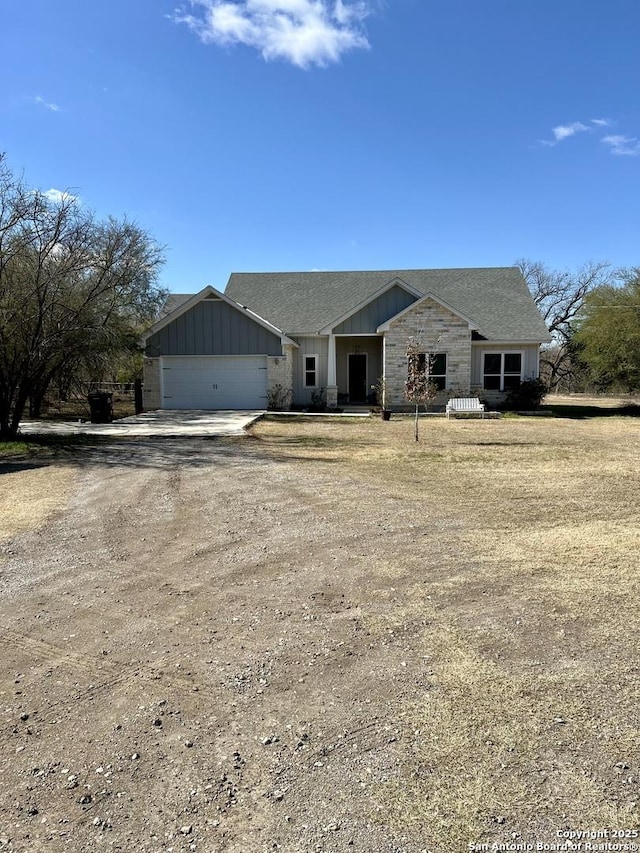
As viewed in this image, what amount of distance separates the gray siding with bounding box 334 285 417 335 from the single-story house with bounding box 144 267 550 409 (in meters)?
0.04

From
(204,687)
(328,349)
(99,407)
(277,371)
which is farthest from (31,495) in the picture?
(328,349)

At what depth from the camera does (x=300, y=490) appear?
819 centimetres

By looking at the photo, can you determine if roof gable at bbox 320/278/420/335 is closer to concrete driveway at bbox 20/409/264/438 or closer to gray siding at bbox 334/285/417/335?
gray siding at bbox 334/285/417/335

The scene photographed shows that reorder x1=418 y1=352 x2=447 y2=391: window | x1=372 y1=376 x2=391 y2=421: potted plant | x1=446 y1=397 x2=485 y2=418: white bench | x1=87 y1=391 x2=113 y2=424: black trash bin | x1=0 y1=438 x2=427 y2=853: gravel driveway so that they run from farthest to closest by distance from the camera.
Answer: x1=418 y1=352 x2=447 y2=391: window < x1=446 y1=397 x2=485 y2=418: white bench < x1=372 y1=376 x2=391 y2=421: potted plant < x1=87 y1=391 x2=113 y2=424: black trash bin < x1=0 y1=438 x2=427 y2=853: gravel driveway

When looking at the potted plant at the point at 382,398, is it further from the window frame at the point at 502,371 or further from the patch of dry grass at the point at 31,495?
the patch of dry grass at the point at 31,495

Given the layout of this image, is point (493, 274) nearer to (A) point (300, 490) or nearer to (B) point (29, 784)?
(A) point (300, 490)

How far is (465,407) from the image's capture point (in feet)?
67.8

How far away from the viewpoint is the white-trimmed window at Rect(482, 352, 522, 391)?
2339 centimetres

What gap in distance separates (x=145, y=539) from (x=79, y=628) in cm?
208

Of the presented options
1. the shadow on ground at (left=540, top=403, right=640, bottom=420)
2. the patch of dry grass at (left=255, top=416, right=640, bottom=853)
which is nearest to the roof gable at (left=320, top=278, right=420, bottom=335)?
the shadow on ground at (left=540, top=403, right=640, bottom=420)

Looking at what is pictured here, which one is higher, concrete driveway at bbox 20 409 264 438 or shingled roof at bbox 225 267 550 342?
shingled roof at bbox 225 267 550 342

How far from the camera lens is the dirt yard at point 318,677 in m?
2.22

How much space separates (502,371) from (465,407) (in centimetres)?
389

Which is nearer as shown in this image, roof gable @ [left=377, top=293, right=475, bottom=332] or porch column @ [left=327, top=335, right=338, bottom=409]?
roof gable @ [left=377, top=293, right=475, bottom=332]
